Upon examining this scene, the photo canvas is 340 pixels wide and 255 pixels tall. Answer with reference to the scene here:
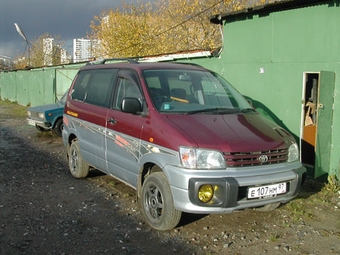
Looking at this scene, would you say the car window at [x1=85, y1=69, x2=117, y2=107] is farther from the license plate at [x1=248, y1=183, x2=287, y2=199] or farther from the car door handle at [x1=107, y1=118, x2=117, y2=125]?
the license plate at [x1=248, y1=183, x2=287, y2=199]

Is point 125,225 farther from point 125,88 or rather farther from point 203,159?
point 125,88

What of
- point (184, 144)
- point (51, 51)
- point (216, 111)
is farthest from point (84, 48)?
point (184, 144)

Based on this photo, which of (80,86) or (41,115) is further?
(41,115)

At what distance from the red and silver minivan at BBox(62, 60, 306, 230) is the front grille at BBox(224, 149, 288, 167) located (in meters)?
0.01

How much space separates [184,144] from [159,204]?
871 millimetres

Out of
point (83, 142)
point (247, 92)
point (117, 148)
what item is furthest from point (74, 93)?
point (247, 92)

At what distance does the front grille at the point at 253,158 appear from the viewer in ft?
13.6

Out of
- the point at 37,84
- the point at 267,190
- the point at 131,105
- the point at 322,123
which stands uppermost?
the point at 131,105

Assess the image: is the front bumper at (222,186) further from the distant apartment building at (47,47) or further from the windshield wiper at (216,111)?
the distant apartment building at (47,47)

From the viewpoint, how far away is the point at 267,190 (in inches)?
168

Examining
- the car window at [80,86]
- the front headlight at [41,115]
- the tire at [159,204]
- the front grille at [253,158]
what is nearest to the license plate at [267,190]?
the front grille at [253,158]

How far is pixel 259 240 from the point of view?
14.6 ft

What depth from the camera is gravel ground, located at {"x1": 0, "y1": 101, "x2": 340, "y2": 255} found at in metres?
4.21

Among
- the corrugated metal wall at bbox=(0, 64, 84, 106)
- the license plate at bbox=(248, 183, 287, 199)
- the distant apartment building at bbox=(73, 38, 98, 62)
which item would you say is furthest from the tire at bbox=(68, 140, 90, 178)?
the distant apartment building at bbox=(73, 38, 98, 62)
